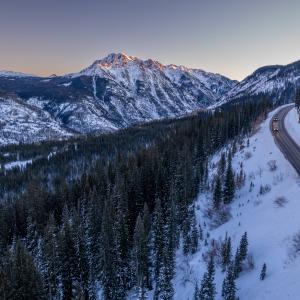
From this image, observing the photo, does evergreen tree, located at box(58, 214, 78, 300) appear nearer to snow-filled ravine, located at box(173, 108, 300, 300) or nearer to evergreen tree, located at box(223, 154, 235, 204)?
snow-filled ravine, located at box(173, 108, 300, 300)

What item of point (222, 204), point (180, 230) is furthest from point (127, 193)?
point (222, 204)

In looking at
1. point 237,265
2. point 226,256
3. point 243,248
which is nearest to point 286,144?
point 226,256

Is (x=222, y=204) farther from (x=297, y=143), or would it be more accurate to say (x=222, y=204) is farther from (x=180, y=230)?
(x=297, y=143)

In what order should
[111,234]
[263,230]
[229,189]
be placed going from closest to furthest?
[263,230] → [111,234] → [229,189]

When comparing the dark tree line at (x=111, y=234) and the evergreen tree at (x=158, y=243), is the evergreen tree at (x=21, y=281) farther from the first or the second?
the evergreen tree at (x=158, y=243)

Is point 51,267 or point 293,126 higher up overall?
point 293,126

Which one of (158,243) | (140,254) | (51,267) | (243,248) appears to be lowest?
(51,267)

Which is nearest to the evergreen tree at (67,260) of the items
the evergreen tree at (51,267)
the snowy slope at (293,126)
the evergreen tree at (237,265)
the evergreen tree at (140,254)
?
the evergreen tree at (51,267)

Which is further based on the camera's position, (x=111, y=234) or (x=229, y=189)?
(x=229, y=189)

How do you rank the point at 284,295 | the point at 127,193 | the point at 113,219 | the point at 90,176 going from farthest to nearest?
the point at 90,176
the point at 127,193
the point at 113,219
the point at 284,295

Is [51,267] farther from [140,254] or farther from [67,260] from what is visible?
[140,254]
